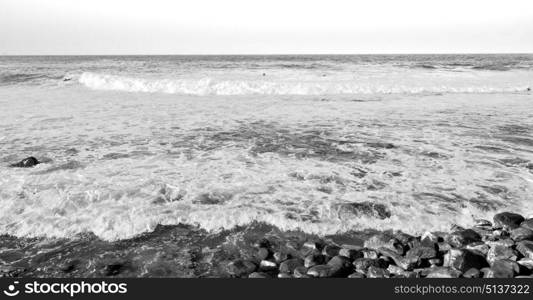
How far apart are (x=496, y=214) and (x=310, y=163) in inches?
137

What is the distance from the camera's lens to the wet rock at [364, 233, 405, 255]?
4.51 metres

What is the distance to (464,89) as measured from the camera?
2327 centimetres

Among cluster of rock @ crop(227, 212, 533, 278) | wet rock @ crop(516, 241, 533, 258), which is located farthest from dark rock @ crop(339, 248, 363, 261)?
wet rock @ crop(516, 241, 533, 258)

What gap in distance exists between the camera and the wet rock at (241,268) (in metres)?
4.08

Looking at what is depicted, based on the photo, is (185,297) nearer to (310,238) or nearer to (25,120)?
(310,238)

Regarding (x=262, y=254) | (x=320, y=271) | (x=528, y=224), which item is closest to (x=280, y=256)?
(x=262, y=254)

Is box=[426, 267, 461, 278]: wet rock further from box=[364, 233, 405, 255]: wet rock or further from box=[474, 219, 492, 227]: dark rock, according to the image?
box=[474, 219, 492, 227]: dark rock

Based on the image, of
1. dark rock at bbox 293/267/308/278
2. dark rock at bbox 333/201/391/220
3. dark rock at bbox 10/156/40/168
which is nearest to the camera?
dark rock at bbox 293/267/308/278

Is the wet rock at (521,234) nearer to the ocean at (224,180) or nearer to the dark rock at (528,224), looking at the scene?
the dark rock at (528,224)

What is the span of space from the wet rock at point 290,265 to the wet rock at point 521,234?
2.73m

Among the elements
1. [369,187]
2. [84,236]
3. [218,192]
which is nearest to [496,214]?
[369,187]

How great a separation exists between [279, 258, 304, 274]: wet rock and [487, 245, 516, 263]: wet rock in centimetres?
214

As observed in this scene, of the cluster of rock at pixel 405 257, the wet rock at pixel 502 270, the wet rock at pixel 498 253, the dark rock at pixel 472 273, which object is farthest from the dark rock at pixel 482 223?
the dark rock at pixel 472 273

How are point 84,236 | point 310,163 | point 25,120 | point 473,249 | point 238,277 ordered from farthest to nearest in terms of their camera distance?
point 25,120 → point 310,163 → point 84,236 → point 473,249 → point 238,277
